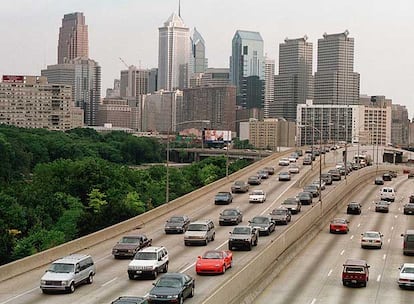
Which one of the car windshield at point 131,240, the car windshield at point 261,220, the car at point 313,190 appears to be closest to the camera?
the car windshield at point 131,240

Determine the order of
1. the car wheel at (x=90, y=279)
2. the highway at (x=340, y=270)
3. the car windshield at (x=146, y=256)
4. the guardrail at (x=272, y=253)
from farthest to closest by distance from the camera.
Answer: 1. the car windshield at (x=146, y=256)
2. the highway at (x=340, y=270)
3. the car wheel at (x=90, y=279)
4. the guardrail at (x=272, y=253)

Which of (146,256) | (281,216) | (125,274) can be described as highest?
(146,256)

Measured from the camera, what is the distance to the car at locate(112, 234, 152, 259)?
41.0 metres

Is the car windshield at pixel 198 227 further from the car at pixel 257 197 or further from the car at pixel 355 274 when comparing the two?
the car at pixel 257 197

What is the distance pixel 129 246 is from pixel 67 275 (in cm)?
915

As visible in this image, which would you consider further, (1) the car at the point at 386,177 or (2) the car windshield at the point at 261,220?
(1) the car at the point at 386,177

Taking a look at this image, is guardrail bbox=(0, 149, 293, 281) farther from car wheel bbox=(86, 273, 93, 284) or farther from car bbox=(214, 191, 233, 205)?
car wheel bbox=(86, 273, 93, 284)

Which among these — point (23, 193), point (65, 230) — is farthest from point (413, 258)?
point (23, 193)

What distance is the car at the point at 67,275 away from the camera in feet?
105

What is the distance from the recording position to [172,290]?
94.0 ft

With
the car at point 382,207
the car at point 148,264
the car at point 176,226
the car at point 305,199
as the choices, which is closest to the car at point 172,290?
the car at point 148,264

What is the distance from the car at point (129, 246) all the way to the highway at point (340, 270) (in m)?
7.43

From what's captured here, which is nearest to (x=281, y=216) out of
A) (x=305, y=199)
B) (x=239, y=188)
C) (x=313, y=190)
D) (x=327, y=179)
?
(x=305, y=199)

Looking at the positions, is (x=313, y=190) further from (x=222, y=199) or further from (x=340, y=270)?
(x=340, y=270)
